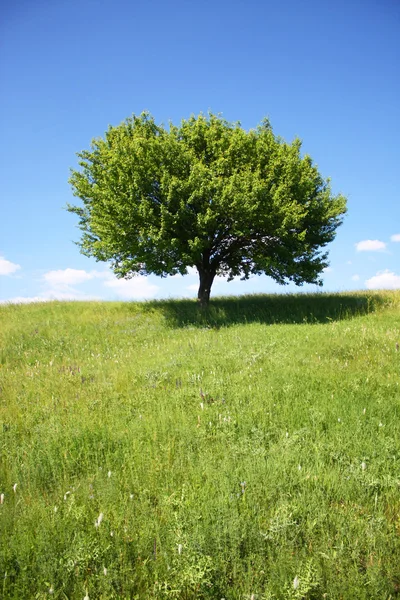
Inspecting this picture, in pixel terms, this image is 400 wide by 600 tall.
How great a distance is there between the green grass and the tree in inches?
369

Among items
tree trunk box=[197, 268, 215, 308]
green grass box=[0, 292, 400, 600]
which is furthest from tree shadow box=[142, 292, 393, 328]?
green grass box=[0, 292, 400, 600]

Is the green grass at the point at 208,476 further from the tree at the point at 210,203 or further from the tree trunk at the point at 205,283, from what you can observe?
the tree trunk at the point at 205,283

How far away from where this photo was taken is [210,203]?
1912cm

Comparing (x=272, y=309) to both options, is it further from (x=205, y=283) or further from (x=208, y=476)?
(x=208, y=476)

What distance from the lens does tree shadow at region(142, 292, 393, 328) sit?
1930cm

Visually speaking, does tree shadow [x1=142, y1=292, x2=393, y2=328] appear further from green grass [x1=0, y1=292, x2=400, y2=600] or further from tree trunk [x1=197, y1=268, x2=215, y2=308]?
green grass [x1=0, y1=292, x2=400, y2=600]

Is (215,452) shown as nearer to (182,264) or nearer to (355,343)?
(355,343)

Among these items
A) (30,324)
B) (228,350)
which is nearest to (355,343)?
(228,350)

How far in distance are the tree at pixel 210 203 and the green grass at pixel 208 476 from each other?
9367mm

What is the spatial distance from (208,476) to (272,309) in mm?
16981

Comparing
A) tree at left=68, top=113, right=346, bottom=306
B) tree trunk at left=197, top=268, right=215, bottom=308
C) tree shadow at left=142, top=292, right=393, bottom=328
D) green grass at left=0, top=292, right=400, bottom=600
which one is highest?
tree at left=68, top=113, right=346, bottom=306

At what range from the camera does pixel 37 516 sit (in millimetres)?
4645

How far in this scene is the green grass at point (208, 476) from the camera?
12.7ft

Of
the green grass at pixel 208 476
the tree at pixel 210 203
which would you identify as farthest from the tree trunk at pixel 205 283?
the green grass at pixel 208 476
